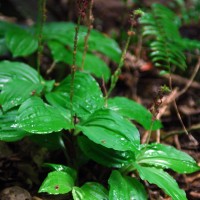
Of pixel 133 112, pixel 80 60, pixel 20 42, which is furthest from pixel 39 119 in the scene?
pixel 20 42

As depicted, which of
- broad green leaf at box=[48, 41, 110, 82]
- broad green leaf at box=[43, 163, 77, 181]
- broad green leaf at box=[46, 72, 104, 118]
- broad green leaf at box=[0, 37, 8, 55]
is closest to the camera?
broad green leaf at box=[43, 163, 77, 181]

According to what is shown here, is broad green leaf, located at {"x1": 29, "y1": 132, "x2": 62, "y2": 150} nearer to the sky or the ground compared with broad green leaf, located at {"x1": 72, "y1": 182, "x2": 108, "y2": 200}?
nearer to the sky

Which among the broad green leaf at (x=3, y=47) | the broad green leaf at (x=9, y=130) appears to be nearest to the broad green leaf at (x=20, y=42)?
the broad green leaf at (x=3, y=47)

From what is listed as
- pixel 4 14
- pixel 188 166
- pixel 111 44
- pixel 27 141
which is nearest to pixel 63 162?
pixel 27 141

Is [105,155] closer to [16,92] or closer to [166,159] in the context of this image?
[166,159]

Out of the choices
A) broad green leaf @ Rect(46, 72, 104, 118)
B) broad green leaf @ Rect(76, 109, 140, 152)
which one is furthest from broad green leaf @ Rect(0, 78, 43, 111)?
broad green leaf @ Rect(76, 109, 140, 152)

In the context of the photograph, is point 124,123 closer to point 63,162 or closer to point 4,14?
point 63,162

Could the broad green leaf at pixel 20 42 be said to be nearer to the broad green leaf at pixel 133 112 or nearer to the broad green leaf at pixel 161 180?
the broad green leaf at pixel 133 112

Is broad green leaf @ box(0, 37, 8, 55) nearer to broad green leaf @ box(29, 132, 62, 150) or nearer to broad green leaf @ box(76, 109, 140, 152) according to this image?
broad green leaf @ box(29, 132, 62, 150)
